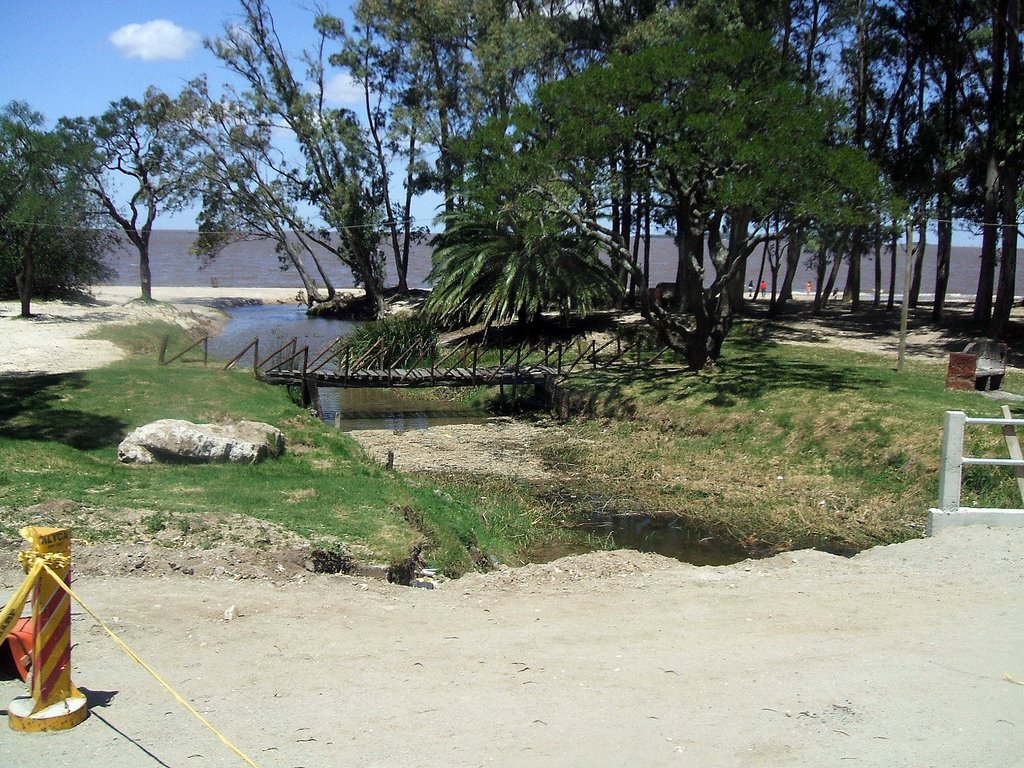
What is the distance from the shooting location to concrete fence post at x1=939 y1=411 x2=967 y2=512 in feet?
34.4

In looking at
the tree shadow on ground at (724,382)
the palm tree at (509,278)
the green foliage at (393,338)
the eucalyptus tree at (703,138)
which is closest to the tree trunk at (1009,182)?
the tree shadow on ground at (724,382)

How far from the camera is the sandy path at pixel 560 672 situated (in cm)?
541

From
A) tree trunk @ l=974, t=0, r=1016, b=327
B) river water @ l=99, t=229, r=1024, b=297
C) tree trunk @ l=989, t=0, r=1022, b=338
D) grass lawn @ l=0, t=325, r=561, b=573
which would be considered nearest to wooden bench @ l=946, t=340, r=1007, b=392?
tree trunk @ l=989, t=0, r=1022, b=338

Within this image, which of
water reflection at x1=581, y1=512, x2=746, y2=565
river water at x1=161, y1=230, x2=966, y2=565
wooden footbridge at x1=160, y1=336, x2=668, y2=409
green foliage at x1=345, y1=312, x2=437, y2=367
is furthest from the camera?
green foliage at x1=345, y1=312, x2=437, y2=367

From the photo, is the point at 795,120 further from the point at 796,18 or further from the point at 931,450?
the point at 796,18

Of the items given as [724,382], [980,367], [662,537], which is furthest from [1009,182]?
[662,537]

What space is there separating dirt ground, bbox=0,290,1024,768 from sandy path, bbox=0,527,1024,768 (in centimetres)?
2

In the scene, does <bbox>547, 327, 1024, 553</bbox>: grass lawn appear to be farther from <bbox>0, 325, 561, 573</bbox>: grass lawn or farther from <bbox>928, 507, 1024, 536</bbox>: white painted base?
<bbox>0, 325, 561, 573</bbox>: grass lawn

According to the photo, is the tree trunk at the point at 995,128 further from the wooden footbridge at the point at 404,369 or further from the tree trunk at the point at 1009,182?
the wooden footbridge at the point at 404,369

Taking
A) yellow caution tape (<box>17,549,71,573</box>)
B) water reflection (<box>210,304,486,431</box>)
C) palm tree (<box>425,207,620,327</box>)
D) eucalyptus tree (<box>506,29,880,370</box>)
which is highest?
eucalyptus tree (<box>506,29,880,370</box>)

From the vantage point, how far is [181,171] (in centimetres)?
4562

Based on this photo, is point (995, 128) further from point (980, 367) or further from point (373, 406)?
point (373, 406)

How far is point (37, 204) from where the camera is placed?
111ft

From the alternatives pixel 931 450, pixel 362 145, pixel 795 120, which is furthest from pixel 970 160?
pixel 362 145
